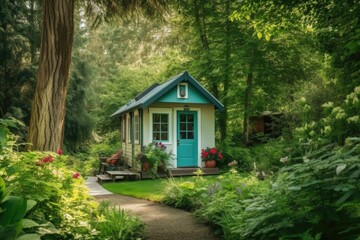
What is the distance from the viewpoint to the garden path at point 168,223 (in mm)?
4852

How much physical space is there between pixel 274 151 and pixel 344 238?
33.4 feet

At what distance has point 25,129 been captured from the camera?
14555 millimetres

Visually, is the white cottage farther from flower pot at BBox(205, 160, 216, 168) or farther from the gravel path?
the gravel path

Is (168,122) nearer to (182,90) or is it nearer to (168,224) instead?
(182,90)

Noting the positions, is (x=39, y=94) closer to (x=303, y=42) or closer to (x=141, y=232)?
(x=141, y=232)

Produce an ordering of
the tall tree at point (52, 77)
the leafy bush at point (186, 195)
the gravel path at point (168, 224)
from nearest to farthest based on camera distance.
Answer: the gravel path at point (168, 224) < the tall tree at point (52, 77) < the leafy bush at point (186, 195)

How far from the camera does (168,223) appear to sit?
18.2ft

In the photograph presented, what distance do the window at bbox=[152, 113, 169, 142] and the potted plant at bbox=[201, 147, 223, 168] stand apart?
1.62 metres

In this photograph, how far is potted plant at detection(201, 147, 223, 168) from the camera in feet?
44.3

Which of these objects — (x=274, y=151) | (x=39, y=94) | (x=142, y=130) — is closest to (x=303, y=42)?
(x=274, y=151)

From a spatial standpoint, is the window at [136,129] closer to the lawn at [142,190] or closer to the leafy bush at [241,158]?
the lawn at [142,190]

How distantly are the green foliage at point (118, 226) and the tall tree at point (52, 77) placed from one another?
1703 millimetres

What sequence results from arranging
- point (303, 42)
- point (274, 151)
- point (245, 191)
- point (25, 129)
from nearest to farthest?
point (245, 191) → point (274, 151) → point (25, 129) → point (303, 42)

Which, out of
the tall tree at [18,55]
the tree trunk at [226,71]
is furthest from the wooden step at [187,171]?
the tall tree at [18,55]
